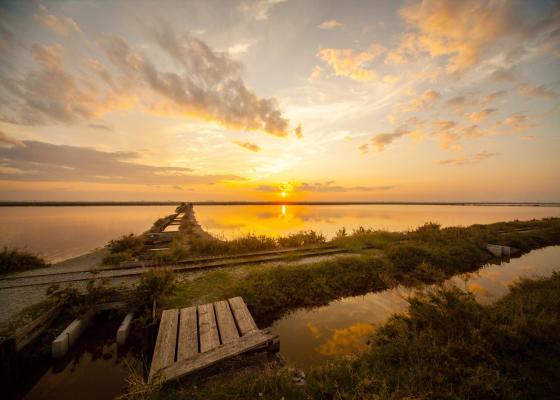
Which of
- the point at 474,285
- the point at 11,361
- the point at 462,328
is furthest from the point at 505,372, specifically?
the point at 11,361

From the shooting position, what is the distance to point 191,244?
49.8ft

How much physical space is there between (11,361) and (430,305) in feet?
31.2

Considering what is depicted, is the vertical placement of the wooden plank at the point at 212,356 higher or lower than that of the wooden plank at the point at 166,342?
higher

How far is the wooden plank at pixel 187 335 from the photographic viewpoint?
4577mm

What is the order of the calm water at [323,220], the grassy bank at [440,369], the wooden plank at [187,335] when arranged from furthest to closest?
the calm water at [323,220], the wooden plank at [187,335], the grassy bank at [440,369]

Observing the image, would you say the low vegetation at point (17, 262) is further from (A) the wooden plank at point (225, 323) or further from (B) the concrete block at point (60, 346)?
(A) the wooden plank at point (225, 323)

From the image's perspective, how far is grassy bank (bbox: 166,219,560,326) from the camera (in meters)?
8.08

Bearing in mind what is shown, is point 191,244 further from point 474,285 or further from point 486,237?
point 486,237

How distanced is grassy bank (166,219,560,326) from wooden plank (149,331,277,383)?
270 centimetres

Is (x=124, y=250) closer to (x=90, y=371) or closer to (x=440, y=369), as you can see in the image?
(x=90, y=371)

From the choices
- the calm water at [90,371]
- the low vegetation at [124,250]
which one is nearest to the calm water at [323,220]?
the low vegetation at [124,250]

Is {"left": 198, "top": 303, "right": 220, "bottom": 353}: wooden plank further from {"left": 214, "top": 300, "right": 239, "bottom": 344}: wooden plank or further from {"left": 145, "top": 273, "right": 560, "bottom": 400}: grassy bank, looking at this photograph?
{"left": 145, "top": 273, "right": 560, "bottom": 400}: grassy bank

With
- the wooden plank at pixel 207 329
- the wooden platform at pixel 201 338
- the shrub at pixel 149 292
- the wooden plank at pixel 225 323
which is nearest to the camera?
the wooden platform at pixel 201 338

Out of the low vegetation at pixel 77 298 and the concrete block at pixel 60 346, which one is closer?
the concrete block at pixel 60 346
